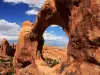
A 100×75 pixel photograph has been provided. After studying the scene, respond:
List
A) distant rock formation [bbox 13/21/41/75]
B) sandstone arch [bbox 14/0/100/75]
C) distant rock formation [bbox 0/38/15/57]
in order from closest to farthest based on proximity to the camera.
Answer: sandstone arch [bbox 14/0/100/75] → distant rock formation [bbox 13/21/41/75] → distant rock formation [bbox 0/38/15/57]

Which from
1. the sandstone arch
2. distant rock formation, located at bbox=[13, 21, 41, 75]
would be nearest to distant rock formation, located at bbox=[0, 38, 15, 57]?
distant rock formation, located at bbox=[13, 21, 41, 75]

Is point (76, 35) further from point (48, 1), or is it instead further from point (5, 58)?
point (5, 58)

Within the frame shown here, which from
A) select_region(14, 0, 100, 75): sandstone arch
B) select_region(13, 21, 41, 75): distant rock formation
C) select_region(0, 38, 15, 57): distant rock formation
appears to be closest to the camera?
select_region(14, 0, 100, 75): sandstone arch

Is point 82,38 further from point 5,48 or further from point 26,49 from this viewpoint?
point 5,48

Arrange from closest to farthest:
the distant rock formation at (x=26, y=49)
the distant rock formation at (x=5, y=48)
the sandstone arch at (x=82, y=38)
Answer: the sandstone arch at (x=82, y=38) < the distant rock formation at (x=26, y=49) < the distant rock formation at (x=5, y=48)

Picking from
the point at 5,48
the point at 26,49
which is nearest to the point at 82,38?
the point at 26,49

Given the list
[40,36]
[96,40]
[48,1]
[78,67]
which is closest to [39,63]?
[40,36]

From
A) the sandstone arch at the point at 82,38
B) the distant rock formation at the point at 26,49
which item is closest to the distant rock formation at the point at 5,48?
the distant rock formation at the point at 26,49

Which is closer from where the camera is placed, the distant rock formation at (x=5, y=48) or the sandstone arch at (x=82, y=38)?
the sandstone arch at (x=82, y=38)

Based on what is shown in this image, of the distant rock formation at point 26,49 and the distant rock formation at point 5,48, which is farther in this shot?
the distant rock formation at point 5,48

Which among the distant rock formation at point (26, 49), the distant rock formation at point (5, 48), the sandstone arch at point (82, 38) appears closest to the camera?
the sandstone arch at point (82, 38)

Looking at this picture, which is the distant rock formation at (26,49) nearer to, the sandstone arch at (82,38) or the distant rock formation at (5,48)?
the sandstone arch at (82,38)

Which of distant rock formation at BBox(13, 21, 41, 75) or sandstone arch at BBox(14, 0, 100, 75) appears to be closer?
sandstone arch at BBox(14, 0, 100, 75)

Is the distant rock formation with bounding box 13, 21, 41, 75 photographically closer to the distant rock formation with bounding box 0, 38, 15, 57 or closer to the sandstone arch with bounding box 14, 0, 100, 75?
the sandstone arch with bounding box 14, 0, 100, 75
